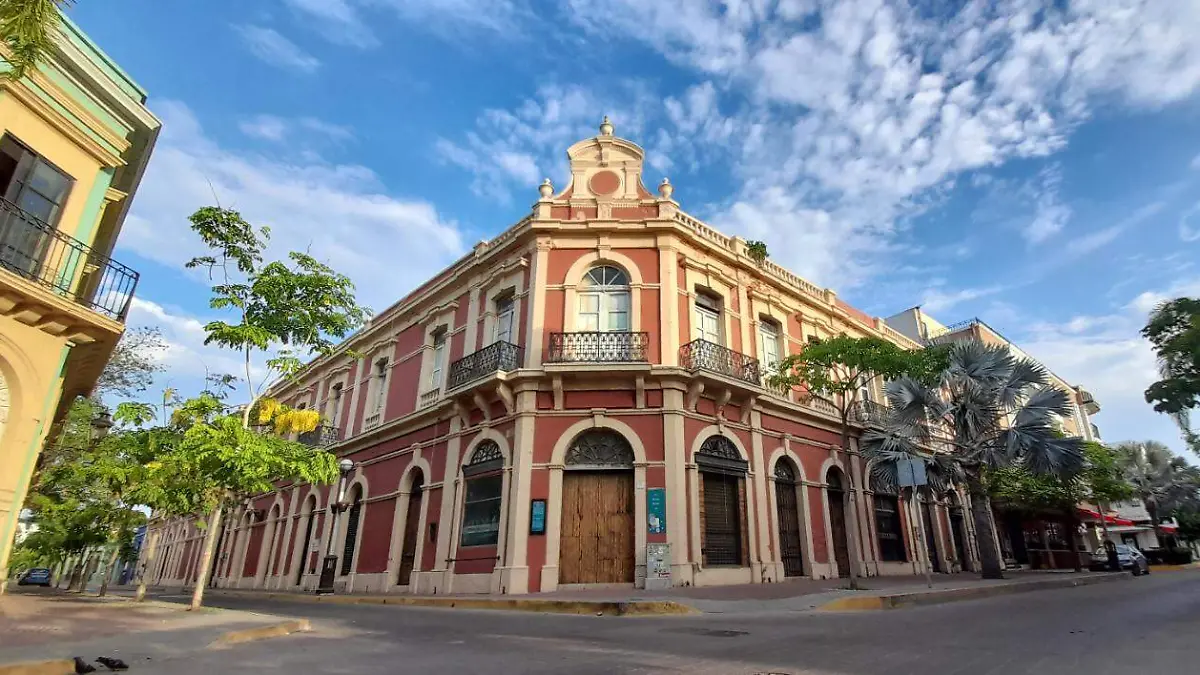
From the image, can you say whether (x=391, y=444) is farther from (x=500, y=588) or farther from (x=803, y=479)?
(x=803, y=479)

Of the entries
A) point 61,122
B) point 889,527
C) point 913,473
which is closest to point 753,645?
point 913,473

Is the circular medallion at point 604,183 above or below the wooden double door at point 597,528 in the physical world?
above

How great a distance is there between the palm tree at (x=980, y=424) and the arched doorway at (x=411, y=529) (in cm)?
1341

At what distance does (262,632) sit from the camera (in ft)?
24.4

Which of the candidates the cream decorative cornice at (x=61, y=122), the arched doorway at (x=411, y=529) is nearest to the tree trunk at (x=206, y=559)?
the cream decorative cornice at (x=61, y=122)

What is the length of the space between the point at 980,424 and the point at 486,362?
1448cm

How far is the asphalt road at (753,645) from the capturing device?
5133mm

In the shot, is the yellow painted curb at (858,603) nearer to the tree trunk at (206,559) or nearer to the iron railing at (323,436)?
the tree trunk at (206,559)

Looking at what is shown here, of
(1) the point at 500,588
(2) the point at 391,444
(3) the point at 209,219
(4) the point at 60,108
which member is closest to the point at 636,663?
(1) the point at 500,588

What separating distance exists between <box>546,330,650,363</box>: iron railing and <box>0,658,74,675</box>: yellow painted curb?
34.6 ft

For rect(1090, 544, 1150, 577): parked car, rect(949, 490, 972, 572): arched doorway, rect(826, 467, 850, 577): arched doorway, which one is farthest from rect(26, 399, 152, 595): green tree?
rect(1090, 544, 1150, 577): parked car

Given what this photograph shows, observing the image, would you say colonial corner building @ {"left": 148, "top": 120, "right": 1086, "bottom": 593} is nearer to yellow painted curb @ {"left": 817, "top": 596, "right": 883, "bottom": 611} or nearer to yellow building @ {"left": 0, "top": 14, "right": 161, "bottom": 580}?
yellow painted curb @ {"left": 817, "top": 596, "right": 883, "bottom": 611}

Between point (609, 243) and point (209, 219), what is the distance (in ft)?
29.5

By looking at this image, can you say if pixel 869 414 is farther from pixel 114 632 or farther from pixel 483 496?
pixel 114 632
